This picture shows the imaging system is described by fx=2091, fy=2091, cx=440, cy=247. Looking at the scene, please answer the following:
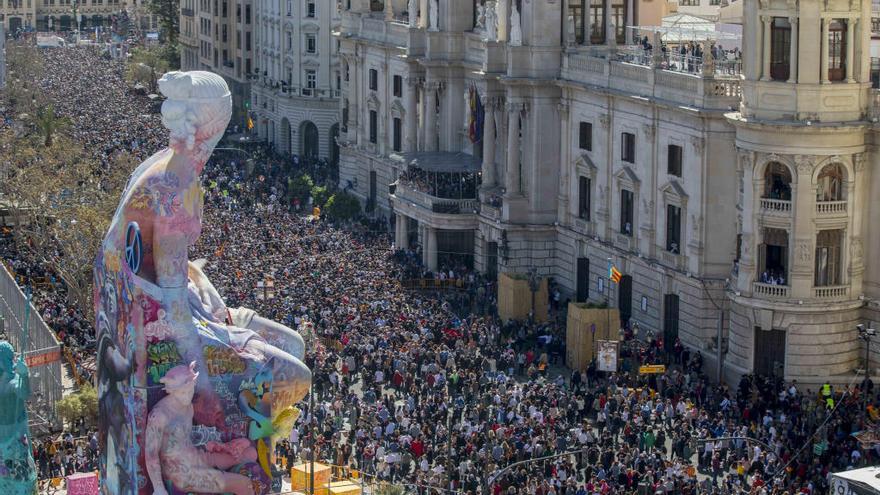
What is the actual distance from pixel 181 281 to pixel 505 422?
895 inches

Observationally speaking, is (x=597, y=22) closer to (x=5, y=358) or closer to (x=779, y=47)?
(x=779, y=47)

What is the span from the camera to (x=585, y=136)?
3570 inches

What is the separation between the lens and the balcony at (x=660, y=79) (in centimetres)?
7788

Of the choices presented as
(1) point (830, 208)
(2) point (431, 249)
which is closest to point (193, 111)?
(1) point (830, 208)

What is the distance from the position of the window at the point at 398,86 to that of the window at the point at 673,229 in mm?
30289

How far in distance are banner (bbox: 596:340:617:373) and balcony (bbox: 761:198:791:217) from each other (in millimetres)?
7128

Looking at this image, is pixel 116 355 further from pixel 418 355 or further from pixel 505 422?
pixel 418 355

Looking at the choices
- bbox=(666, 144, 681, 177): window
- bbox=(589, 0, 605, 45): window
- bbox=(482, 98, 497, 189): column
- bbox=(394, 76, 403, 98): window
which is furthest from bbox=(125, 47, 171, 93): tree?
bbox=(666, 144, 681, 177): window

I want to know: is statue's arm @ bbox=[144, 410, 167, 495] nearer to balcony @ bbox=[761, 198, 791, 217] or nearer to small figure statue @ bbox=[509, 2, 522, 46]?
balcony @ bbox=[761, 198, 791, 217]

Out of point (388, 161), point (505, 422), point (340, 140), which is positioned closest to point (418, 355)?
point (505, 422)

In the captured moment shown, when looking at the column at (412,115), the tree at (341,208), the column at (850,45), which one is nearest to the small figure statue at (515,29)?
the column at (412,115)

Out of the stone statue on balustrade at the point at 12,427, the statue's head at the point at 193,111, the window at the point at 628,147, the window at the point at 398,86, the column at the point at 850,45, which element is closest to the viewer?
the statue's head at the point at 193,111

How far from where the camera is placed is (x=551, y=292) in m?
90.6

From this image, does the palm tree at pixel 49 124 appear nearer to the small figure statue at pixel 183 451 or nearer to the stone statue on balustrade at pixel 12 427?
the stone statue on balustrade at pixel 12 427
